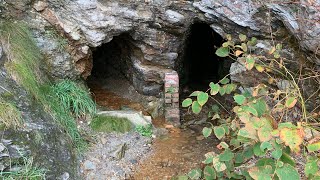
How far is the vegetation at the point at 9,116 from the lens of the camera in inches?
158

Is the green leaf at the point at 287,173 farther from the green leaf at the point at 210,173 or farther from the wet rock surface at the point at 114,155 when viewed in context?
the wet rock surface at the point at 114,155

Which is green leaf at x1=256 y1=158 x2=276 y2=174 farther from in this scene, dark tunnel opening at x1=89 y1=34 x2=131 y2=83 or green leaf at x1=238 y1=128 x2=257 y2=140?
dark tunnel opening at x1=89 y1=34 x2=131 y2=83

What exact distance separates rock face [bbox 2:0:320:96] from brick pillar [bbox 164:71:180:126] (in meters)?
0.42

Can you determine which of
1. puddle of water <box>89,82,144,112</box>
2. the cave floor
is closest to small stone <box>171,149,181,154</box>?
the cave floor

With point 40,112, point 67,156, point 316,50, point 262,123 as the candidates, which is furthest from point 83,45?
point 262,123

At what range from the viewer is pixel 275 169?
2527 millimetres

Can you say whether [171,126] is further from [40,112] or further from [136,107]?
[40,112]

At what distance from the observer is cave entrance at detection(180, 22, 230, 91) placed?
7.91 metres

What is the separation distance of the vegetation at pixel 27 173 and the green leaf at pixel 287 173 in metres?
2.42

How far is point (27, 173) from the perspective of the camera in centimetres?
375

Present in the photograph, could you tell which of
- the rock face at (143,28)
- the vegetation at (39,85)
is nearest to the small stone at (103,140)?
the vegetation at (39,85)

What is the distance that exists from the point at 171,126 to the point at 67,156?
7.29 feet

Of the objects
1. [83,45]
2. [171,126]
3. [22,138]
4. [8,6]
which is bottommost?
[171,126]

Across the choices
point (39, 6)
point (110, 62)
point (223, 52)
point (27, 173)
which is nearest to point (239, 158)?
point (223, 52)
